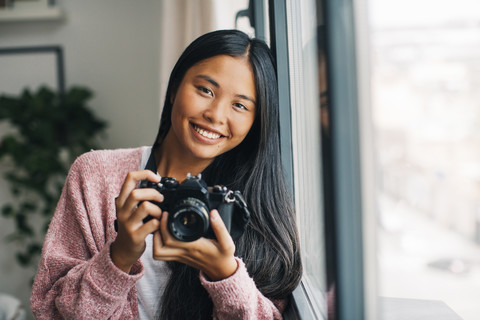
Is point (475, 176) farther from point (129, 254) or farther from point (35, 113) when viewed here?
point (35, 113)

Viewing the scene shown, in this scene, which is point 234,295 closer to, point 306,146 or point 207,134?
point 207,134

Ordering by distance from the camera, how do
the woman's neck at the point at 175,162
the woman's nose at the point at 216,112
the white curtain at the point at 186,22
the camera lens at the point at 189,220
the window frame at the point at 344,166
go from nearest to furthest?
the window frame at the point at 344,166 → the camera lens at the point at 189,220 → the woman's nose at the point at 216,112 → the woman's neck at the point at 175,162 → the white curtain at the point at 186,22

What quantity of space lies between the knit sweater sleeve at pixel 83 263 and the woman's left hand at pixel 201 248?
0.10 m

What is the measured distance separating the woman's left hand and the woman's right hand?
0.02 m

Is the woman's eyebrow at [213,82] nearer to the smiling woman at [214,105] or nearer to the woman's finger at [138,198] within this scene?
the smiling woman at [214,105]

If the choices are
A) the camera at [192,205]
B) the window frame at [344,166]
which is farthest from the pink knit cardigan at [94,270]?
the window frame at [344,166]

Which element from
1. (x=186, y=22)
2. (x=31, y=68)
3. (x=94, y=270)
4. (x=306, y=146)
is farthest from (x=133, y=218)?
(x=31, y=68)

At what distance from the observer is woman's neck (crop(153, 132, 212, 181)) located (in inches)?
38.2

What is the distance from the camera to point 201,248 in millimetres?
685

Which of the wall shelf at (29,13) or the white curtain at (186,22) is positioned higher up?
the wall shelf at (29,13)

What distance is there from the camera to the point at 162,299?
89cm

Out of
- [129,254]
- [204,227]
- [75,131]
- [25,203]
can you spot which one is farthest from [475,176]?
[25,203]

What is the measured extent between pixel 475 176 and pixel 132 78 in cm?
203

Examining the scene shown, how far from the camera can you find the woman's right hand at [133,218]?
2.23ft
